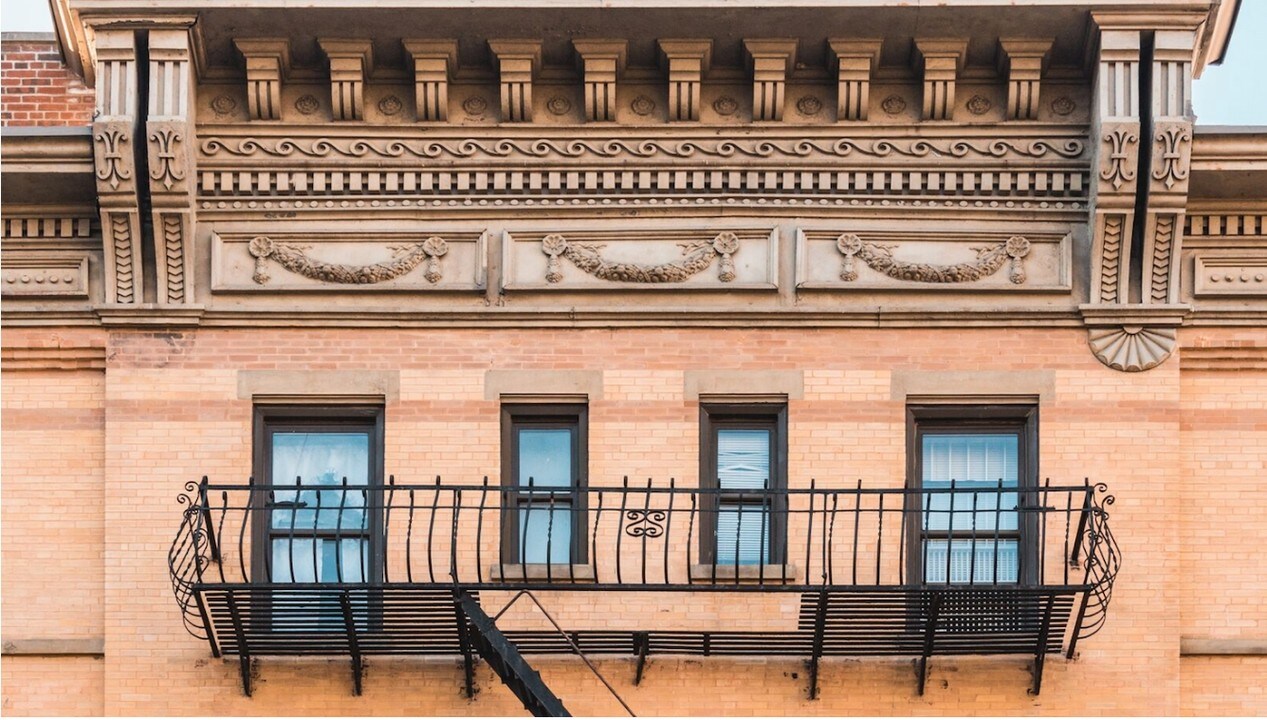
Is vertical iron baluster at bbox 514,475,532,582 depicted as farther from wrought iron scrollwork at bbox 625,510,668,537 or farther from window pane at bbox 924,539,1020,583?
window pane at bbox 924,539,1020,583

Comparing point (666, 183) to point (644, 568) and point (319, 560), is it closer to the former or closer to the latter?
point (644, 568)

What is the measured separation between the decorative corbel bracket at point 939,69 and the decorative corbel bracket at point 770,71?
0.86 meters

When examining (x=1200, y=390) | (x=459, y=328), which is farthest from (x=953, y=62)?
(x=459, y=328)

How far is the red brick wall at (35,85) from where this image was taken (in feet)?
56.3

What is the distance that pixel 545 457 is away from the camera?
15.0 meters

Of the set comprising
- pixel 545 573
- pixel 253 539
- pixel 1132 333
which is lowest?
pixel 545 573

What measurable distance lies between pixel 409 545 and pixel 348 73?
3.23m

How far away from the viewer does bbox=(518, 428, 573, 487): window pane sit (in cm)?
1497

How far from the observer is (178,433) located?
14.9m

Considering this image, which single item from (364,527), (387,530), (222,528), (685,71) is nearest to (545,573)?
(387,530)

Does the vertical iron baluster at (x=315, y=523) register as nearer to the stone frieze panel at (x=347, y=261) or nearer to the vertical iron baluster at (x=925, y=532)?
the stone frieze panel at (x=347, y=261)

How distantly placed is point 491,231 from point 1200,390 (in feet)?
15.8

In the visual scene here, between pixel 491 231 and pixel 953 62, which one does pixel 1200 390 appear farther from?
pixel 491 231

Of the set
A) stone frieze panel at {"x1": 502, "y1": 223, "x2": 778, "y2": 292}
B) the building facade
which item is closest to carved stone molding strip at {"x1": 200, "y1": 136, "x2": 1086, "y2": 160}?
the building facade
